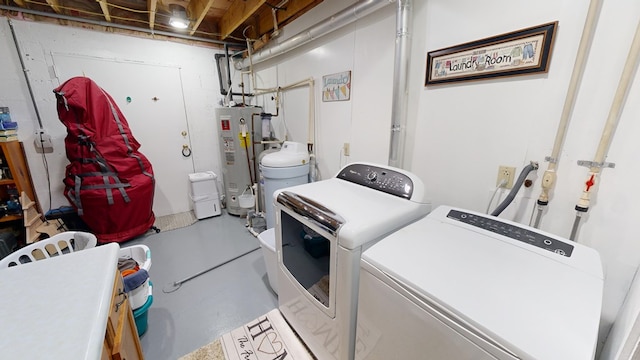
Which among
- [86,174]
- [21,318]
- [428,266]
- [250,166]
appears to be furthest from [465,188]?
[86,174]

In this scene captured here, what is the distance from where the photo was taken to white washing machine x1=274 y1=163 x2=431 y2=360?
3.28 ft

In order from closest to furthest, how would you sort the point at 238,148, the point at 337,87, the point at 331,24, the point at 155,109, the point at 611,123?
the point at 611,123, the point at 331,24, the point at 337,87, the point at 155,109, the point at 238,148

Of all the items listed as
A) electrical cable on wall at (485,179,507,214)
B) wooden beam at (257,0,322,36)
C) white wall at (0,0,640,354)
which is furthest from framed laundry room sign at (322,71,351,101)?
electrical cable on wall at (485,179,507,214)

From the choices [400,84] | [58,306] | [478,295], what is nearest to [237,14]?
[400,84]

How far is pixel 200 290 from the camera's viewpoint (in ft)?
6.52

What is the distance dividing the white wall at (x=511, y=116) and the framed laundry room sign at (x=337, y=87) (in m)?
0.07

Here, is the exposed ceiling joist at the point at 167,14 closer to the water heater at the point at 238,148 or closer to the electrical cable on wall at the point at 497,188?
the water heater at the point at 238,148

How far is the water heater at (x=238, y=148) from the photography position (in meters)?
3.08

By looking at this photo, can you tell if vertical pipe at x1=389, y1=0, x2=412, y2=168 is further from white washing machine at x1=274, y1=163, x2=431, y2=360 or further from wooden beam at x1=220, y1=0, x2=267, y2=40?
wooden beam at x1=220, y1=0, x2=267, y2=40

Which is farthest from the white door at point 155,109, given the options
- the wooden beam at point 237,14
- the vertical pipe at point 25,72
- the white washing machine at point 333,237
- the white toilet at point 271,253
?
the white washing machine at point 333,237

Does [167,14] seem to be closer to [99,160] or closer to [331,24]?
[99,160]

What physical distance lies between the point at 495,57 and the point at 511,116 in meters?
0.31

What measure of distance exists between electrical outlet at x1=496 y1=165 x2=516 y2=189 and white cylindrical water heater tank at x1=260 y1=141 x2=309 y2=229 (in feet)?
5.40

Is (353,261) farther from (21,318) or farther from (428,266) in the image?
(21,318)
